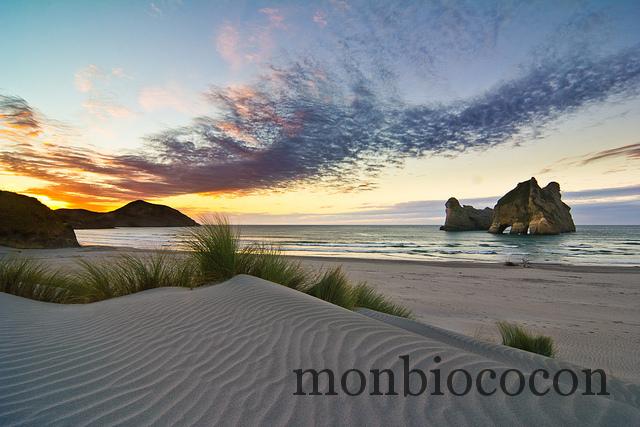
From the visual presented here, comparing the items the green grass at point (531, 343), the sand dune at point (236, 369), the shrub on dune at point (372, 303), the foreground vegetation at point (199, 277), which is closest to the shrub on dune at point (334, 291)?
the foreground vegetation at point (199, 277)

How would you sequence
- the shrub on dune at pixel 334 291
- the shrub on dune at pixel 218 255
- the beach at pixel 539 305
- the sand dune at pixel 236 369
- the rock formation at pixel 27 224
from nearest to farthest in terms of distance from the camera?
the sand dune at pixel 236 369
the beach at pixel 539 305
the shrub on dune at pixel 334 291
the shrub on dune at pixel 218 255
the rock formation at pixel 27 224

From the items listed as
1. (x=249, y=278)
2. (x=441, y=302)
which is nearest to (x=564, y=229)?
(x=441, y=302)

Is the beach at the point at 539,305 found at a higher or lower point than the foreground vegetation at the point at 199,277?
lower

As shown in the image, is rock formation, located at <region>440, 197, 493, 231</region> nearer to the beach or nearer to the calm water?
the calm water

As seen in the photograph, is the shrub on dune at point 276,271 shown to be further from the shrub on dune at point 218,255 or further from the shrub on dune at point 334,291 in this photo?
the shrub on dune at point 334,291

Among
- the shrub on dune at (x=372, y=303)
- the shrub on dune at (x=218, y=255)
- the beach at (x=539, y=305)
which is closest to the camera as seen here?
the beach at (x=539, y=305)

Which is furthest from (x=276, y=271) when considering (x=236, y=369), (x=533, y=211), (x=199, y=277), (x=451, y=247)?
(x=533, y=211)

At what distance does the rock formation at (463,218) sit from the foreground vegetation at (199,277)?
91.5 m

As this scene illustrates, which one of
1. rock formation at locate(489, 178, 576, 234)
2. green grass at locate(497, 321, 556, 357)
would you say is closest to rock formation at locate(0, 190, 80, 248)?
green grass at locate(497, 321, 556, 357)

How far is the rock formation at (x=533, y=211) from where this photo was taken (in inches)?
2633

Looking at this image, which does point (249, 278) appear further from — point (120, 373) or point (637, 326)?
point (637, 326)

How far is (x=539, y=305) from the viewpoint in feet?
28.0

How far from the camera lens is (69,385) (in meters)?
2.12

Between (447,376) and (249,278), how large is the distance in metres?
4.17
